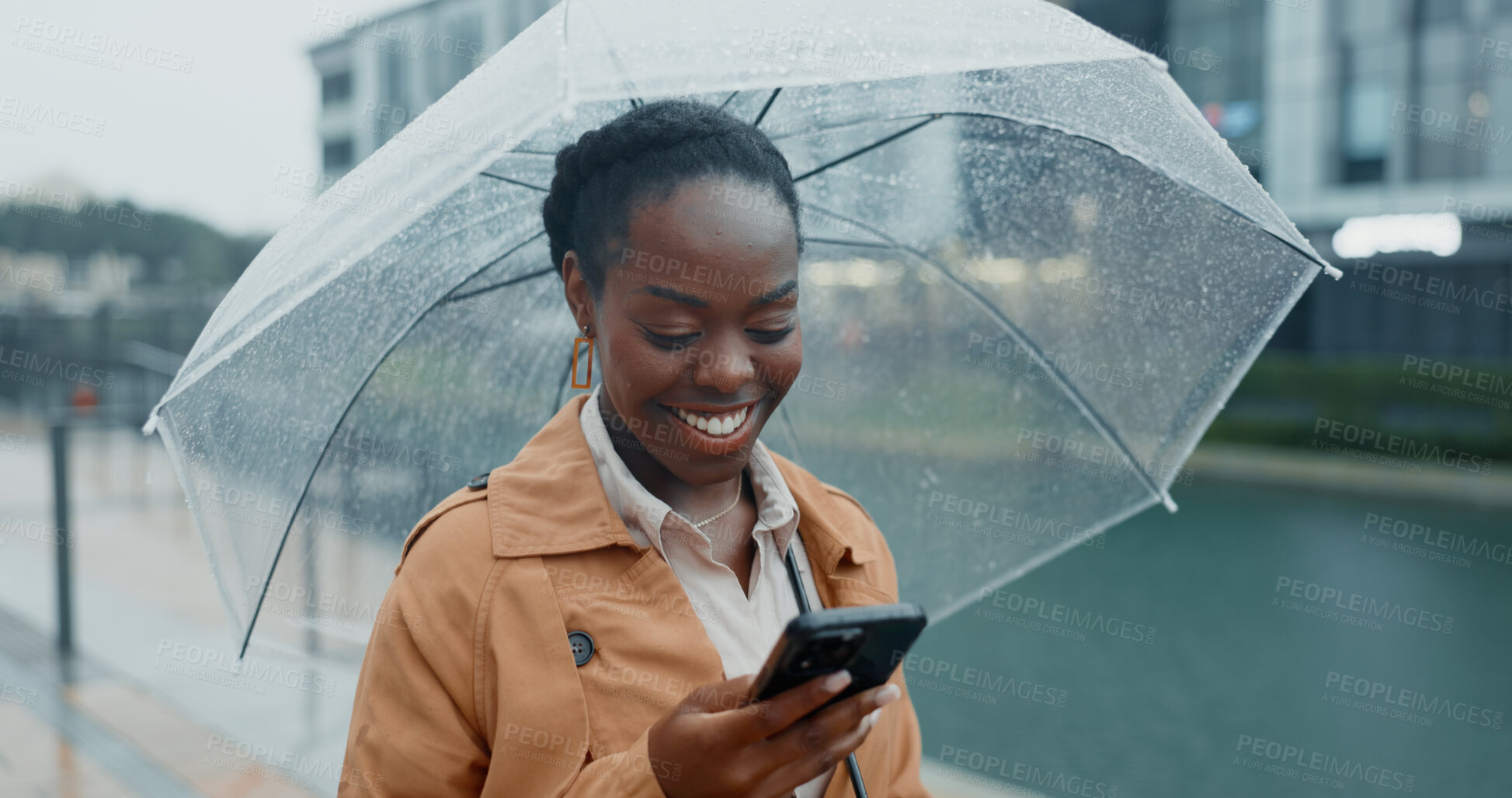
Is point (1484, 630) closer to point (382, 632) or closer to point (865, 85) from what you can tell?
point (865, 85)

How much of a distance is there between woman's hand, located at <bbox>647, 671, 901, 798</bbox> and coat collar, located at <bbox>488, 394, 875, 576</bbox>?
33 centimetres

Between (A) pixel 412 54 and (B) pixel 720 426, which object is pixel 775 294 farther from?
(A) pixel 412 54

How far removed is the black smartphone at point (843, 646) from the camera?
3.54 ft

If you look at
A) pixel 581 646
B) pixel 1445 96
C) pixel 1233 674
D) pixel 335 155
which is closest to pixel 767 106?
pixel 581 646

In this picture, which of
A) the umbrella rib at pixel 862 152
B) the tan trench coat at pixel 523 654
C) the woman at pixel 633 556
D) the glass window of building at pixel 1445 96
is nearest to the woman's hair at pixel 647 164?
the woman at pixel 633 556

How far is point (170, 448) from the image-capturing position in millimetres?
1754

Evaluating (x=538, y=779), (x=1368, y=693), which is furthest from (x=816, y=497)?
(x=1368, y=693)

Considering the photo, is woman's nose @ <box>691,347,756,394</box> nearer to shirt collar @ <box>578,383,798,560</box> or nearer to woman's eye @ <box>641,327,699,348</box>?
woman's eye @ <box>641,327,699,348</box>

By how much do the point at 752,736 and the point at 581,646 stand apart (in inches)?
13.9

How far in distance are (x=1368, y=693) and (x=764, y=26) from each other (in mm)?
6403

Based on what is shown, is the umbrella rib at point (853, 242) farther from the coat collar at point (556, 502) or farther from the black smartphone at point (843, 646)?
the black smartphone at point (843, 646)

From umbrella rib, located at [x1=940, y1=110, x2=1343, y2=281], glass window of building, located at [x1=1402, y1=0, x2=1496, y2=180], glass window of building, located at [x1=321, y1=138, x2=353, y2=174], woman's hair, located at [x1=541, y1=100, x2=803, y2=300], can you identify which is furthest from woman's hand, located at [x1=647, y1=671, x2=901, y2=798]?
glass window of building, located at [x1=321, y1=138, x2=353, y2=174]

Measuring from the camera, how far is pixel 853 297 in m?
2.74

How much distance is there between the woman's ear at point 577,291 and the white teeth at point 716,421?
0.22 metres
